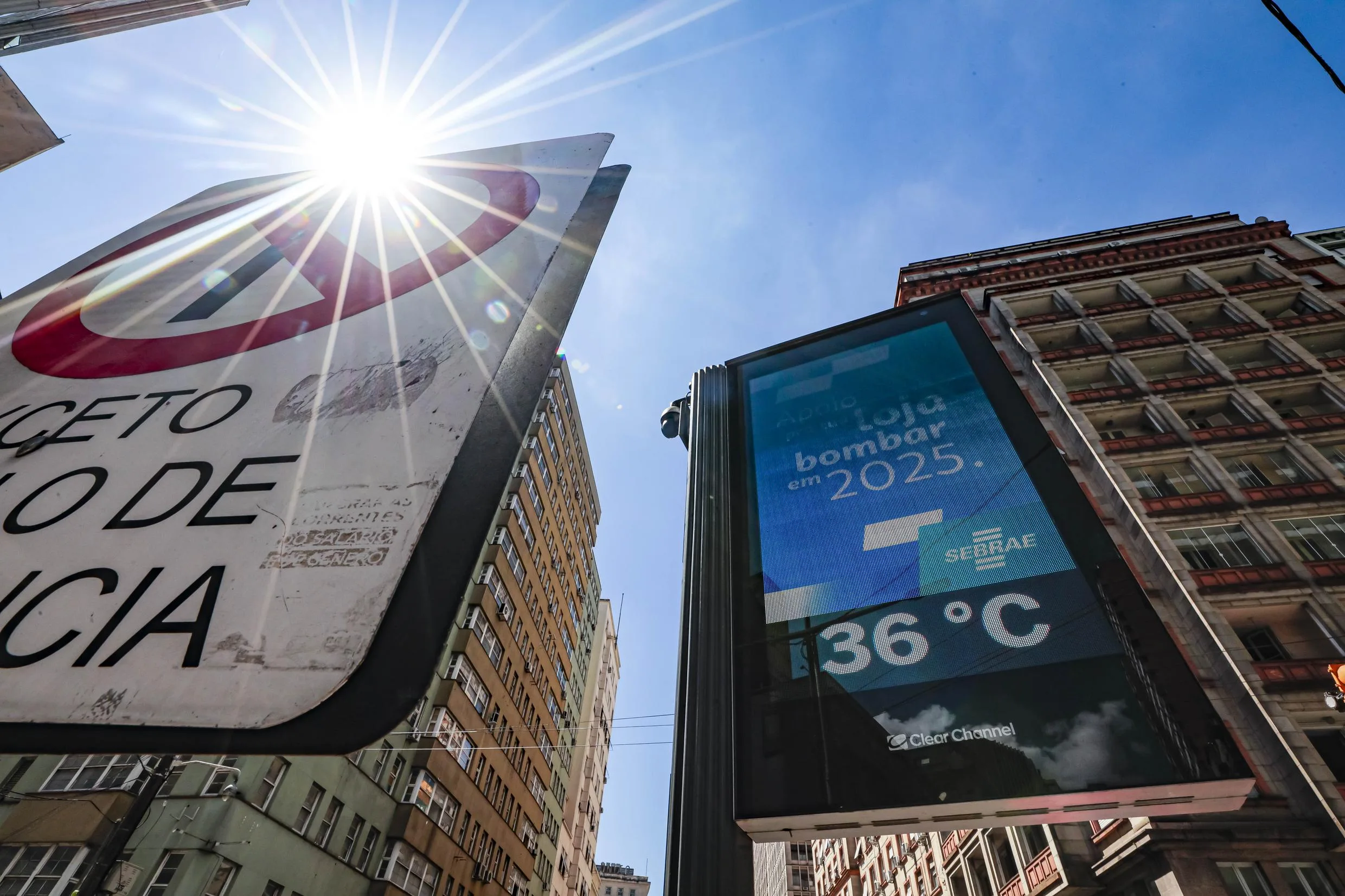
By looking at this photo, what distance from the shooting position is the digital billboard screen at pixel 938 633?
14.7 ft

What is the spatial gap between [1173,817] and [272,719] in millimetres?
20982

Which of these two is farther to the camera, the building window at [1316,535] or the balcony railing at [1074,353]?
the balcony railing at [1074,353]

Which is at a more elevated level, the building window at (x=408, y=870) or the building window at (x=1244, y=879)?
the building window at (x=408, y=870)

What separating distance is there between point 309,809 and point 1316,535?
1205 inches

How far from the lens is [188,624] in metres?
1.07

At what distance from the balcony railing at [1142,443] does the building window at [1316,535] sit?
402cm

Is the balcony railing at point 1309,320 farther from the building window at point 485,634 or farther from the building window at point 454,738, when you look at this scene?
the building window at point 454,738

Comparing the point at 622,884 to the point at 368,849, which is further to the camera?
the point at 622,884

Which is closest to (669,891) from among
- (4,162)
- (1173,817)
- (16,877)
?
(1173,817)

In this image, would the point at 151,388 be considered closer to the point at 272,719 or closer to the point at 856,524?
the point at 272,719

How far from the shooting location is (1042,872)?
1950 cm

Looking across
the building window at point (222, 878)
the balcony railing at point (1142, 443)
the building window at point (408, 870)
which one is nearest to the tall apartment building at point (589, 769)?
the building window at point (408, 870)

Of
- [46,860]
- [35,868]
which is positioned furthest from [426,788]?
[35,868]

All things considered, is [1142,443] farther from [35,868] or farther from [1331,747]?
[35,868]
